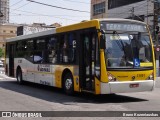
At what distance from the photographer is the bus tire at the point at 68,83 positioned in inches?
613

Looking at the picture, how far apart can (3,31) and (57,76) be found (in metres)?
122

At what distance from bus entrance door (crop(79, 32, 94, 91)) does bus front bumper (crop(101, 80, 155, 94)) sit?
916 mm

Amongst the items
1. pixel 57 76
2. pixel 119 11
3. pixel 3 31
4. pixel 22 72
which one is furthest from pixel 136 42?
pixel 3 31

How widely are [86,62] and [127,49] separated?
1.69 metres

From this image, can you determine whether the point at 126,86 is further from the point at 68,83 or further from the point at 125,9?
the point at 125,9

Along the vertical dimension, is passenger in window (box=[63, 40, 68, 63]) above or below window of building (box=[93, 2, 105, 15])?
below

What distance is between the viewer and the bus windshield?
44.5 feet

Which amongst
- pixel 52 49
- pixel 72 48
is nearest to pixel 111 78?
pixel 72 48

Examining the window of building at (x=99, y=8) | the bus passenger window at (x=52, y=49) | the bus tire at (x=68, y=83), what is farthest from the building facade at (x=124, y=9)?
the bus tire at (x=68, y=83)

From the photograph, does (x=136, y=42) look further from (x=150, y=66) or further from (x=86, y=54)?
(x=86, y=54)

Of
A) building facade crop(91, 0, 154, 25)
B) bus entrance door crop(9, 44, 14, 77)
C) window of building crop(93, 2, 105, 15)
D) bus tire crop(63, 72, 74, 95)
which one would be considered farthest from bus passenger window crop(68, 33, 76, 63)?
window of building crop(93, 2, 105, 15)

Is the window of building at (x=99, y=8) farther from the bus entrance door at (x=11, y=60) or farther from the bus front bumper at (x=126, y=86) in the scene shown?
the bus front bumper at (x=126, y=86)

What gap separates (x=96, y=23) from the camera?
1378 cm

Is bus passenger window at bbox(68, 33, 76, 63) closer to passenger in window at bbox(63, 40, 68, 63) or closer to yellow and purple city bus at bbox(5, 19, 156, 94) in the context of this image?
yellow and purple city bus at bbox(5, 19, 156, 94)
